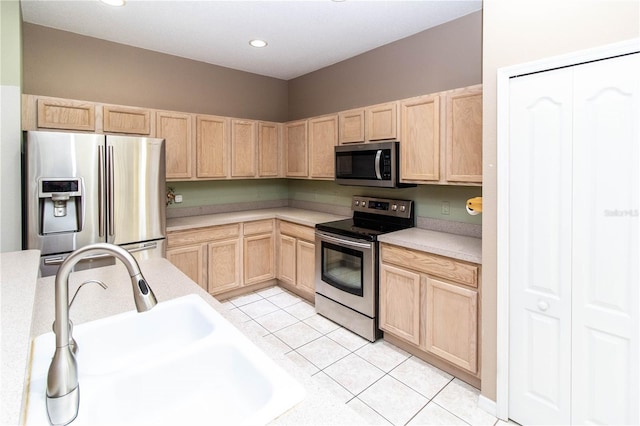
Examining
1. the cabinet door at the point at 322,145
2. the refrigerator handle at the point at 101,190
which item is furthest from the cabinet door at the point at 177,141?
the cabinet door at the point at 322,145

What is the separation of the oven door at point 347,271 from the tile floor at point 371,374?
0.31 meters

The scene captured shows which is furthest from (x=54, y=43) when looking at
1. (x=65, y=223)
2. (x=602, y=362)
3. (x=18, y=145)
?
(x=602, y=362)

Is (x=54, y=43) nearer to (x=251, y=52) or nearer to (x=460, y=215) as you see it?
(x=251, y=52)

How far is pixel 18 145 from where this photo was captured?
2572mm

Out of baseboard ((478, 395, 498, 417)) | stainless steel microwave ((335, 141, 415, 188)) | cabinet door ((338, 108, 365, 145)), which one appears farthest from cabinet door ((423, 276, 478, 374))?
cabinet door ((338, 108, 365, 145))

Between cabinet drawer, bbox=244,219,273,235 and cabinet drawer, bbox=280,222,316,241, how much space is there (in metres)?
0.15

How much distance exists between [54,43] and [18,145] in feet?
3.74

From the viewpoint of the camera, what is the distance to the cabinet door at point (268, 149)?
414cm

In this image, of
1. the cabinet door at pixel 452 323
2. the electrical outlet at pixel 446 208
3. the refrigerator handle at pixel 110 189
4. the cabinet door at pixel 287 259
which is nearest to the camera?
the cabinet door at pixel 452 323

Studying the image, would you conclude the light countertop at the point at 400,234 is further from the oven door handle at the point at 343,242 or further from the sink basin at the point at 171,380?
the sink basin at the point at 171,380

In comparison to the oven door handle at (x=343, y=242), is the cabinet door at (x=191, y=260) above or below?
below

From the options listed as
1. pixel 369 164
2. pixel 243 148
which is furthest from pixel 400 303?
pixel 243 148

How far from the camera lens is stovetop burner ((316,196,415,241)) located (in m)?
2.97

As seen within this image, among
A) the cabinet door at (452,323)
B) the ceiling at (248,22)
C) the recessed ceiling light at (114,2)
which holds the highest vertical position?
the ceiling at (248,22)
